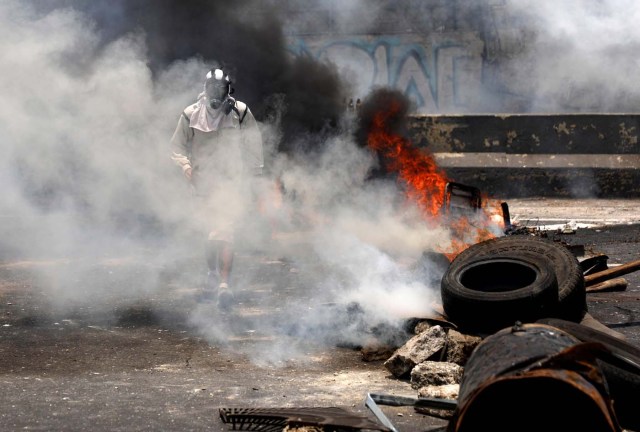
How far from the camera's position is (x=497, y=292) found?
589 centimetres

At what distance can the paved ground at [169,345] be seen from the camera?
475 centimetres

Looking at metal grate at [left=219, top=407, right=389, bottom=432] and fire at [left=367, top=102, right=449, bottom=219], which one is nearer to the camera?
metal grate at [left=219, top=407, right=389, bottom=432]

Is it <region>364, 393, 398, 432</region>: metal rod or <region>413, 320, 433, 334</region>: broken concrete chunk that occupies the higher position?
<region>413, 320, 433, 334</region>: broken concrete chunk

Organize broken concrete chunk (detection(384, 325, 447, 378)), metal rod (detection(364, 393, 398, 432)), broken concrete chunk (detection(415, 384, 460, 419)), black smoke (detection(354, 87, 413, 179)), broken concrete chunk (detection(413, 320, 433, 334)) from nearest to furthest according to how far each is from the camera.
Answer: metal rod (detection(364, 393, 398, 432)) < broken concrete chunk (detection(415, 384, 460, 419)) < broken concrete chunk (detection(384, 325, 447, 378)) < broken concrete chunk (detection(413, 320, 433, 334)) < black smoke (detection(354, 87, 413, 179))

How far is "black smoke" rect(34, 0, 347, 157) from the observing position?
14.2 m

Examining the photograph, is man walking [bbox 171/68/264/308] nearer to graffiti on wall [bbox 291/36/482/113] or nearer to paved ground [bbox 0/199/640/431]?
paved ground [bbox 0/199/640/431]

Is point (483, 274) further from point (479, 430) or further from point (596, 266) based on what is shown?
point (479, 430)

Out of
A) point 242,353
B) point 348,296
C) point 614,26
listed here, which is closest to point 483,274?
point 348,296

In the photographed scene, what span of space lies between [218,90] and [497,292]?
322 centimetres

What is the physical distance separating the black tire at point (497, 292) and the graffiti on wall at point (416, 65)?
18261mm

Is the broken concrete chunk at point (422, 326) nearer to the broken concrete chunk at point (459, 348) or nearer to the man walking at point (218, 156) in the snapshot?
the broken concrete chunk at point (459, 348)

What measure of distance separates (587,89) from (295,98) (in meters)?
11.3

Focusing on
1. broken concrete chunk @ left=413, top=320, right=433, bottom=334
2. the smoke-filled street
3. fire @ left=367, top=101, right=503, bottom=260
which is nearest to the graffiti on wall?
the smoke-filled street

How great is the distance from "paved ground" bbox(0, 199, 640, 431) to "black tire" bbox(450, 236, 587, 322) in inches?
20.1
